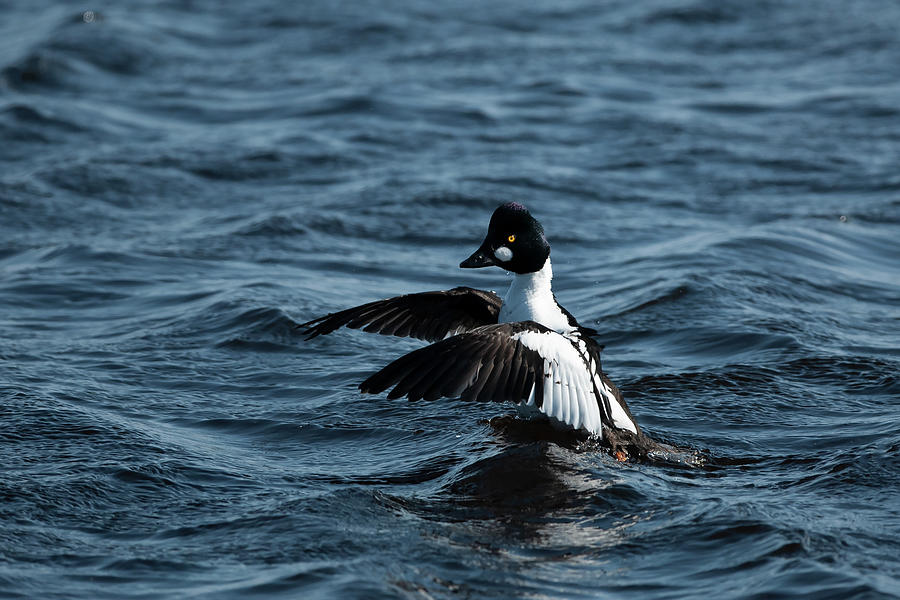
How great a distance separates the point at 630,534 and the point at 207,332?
14.2 ft

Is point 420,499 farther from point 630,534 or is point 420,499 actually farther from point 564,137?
point 564,137

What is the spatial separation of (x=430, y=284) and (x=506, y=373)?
14.7 feet

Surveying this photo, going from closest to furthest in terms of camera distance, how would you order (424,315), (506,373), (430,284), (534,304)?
(506,373) → (534,304) → (424,315) → (430,284)

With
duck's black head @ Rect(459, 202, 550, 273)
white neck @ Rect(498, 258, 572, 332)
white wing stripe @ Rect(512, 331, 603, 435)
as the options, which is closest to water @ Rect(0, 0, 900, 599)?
white wing stripe @ Rect(512, 331, 603, 435)

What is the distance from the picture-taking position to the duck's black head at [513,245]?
7246 millimetres

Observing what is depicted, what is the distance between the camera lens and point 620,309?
10062 millimetres

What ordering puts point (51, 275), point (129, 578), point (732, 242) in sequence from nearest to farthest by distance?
point (129, 578)
point (51, 275)
point (732, 242)

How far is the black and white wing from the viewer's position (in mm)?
6125

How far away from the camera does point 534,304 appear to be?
7.21 meters

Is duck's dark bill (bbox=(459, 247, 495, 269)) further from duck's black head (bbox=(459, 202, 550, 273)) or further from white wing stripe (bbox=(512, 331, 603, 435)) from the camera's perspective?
white wing stripe (bbox=(512, 331, 603, 435))

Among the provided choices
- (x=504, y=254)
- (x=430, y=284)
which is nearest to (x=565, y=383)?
(x=504, y=254)

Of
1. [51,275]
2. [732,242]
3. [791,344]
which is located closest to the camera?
[791,344]

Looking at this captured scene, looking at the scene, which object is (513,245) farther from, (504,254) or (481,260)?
(481,260)

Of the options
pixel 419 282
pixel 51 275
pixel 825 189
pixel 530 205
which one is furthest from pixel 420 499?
pixel 825 189
